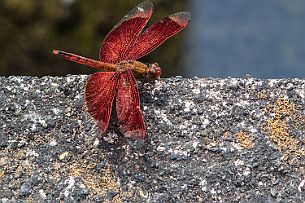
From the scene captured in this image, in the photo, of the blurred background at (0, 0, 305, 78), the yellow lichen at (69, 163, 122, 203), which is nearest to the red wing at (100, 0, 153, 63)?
the yellow lichen at (69, 163, 122, 203)

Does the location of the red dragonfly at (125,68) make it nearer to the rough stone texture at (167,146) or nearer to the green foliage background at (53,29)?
the rough stone texture at (167,146)

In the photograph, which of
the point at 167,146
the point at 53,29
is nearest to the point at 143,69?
the point at 167,146

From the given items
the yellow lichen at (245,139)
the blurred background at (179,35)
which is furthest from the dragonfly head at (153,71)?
the blurred background at (179,35)

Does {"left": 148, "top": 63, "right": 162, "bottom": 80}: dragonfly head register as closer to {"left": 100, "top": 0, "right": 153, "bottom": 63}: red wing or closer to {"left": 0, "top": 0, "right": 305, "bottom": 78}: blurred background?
{"left": 100, "top": 0, "right": 153, "bottom": 63}: red wing

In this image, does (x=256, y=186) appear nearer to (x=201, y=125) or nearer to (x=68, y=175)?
(x=201, y=125)

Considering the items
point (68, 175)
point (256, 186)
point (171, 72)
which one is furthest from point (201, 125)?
point (171, 72)
